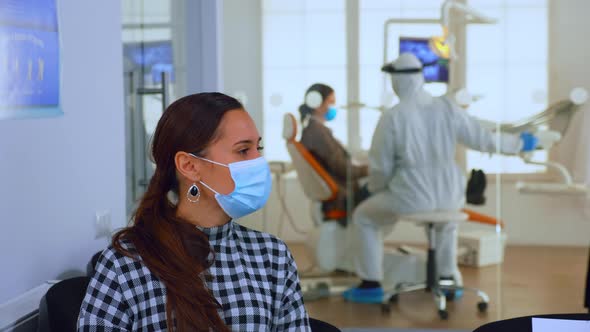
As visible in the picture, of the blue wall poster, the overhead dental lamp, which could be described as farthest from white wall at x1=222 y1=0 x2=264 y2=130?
the blue wall poster

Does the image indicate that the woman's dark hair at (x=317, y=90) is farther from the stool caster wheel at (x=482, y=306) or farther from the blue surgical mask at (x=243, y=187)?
the blue surgical mask at (x=243, y=187)

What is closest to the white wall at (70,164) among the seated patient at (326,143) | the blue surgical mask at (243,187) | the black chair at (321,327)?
the blue surgical mask at (243,187)

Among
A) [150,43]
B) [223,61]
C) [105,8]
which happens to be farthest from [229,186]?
[223,61]

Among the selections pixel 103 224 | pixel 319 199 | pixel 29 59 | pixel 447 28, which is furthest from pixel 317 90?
pixel 29 59

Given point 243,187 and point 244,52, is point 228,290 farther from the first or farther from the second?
point 244,52

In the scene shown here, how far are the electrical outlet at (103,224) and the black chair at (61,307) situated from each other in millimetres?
636

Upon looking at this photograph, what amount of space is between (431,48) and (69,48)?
2.36m

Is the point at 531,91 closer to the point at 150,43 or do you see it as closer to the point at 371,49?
the point at 371,49

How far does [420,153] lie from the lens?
4449 mm

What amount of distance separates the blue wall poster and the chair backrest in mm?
2264

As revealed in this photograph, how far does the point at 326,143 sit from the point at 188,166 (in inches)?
108

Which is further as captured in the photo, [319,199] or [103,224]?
[319,199]

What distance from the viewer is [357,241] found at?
466cm

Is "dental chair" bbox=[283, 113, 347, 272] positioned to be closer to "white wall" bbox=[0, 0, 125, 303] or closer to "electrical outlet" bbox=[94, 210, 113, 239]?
"white wall" bbox=[0, 0, 125, 303]
